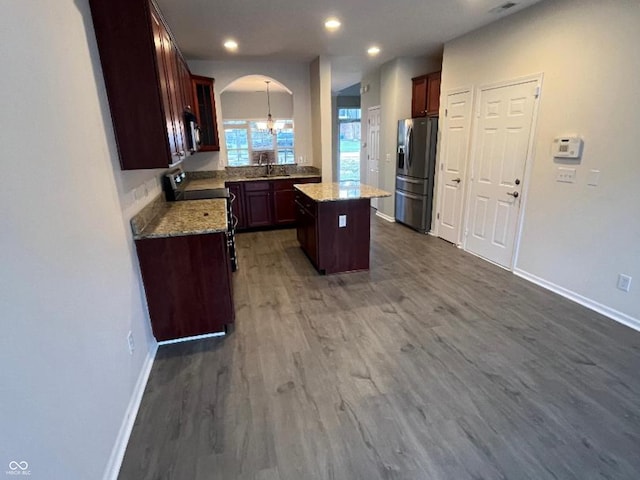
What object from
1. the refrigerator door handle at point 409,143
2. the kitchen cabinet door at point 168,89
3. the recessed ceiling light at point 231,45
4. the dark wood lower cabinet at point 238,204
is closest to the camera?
the kitchen cabinet door at point 168,89

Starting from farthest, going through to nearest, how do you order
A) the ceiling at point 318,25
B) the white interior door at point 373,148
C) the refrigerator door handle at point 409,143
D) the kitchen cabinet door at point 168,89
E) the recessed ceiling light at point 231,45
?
the white interior door at point 373,148 → the refrigerator door handle at point 409,143 → the recessed ceiling light at point 231,45 → the ceiling at point 318,25 → the kitchen cabinet door at point 168,89

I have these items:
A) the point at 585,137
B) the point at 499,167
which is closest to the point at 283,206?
the point at 499,167

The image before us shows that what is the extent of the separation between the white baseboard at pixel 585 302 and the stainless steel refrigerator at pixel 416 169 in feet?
6.10

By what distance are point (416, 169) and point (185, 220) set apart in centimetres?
375

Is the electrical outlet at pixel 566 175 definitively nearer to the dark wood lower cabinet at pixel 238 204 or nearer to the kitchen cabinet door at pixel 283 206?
the kitchen cabinet door at pixel 283 206

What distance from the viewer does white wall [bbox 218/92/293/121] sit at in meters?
10.2

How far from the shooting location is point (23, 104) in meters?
1.18

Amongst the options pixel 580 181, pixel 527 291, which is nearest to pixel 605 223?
pixel 580 181

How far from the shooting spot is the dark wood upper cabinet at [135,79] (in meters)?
1.97

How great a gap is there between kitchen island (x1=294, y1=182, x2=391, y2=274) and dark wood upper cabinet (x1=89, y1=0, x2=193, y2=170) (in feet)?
5.60

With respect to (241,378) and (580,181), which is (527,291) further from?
(241,378)

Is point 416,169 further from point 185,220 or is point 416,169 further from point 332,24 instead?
point 185,220

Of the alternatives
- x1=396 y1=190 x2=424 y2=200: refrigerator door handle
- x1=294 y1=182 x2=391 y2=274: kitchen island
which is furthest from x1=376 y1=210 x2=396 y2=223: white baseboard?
x1=294 y1=182 x2=391 y2=274: kitchen island

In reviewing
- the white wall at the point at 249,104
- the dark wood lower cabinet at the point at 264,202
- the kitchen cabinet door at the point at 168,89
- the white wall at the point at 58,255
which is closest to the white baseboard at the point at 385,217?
the dark wood lower cabinet at the point at 264,202
